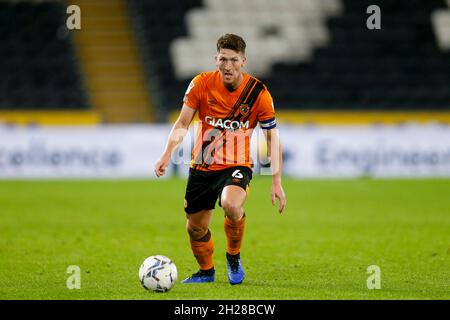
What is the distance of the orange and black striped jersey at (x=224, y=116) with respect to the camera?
7496mm

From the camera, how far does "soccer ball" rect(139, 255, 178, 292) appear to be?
22.9 feet

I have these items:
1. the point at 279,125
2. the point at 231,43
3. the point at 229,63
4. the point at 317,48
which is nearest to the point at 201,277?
the point at 229,63

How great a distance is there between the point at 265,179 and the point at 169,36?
22.4 feet

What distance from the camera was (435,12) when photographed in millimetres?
25328

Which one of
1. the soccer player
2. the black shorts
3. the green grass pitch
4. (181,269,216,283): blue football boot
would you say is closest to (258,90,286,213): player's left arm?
the soccer player

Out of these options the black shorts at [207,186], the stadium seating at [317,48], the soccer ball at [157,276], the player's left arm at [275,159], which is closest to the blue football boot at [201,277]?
the soccer ball at [157,276]

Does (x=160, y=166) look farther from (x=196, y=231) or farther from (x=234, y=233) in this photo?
(x=234, y=233)

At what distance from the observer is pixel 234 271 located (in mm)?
7555

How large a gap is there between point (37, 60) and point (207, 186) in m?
16.9

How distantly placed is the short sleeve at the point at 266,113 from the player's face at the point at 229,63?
330 mm

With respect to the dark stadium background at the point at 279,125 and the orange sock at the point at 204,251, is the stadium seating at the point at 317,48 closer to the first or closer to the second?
the dark stadium background at the point at 279,125

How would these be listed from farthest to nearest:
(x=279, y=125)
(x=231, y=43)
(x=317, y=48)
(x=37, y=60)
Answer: (x=317, y=48) → (x=37, y=60) → (x=279, y=125) → (x=231, y=43)
